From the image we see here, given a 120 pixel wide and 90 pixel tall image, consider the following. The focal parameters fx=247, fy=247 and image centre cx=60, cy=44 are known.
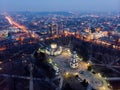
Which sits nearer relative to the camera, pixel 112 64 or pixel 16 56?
pixel 112 64

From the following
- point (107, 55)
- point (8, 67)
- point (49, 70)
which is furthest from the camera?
point (107, 55)

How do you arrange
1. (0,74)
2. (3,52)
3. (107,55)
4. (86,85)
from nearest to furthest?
(86,85)
(0,74)
(107,55)
(3,52)

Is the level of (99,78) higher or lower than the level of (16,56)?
higher

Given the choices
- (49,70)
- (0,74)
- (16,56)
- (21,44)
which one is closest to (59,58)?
(49,70)

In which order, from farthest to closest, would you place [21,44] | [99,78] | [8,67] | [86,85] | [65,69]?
1. [21,44]
2. [8,67]
3. [65,69]
4. [99,78]
5. [86,85]

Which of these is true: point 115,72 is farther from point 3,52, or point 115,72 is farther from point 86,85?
point 3,52

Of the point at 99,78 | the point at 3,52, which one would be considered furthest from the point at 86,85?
the point at 3,52

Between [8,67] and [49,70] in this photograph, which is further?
[8,67]

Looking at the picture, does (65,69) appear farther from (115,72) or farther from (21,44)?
(21,44)

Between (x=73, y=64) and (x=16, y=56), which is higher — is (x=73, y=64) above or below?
above
